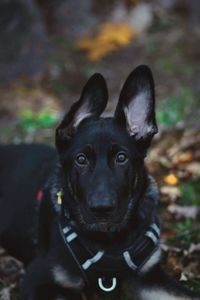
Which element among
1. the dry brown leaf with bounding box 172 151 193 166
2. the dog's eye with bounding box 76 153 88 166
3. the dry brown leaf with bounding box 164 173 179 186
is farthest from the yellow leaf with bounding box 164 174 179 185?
the dog's eye with bounding box 76 153 88 166

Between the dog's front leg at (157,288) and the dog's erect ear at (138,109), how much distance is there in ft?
2.81

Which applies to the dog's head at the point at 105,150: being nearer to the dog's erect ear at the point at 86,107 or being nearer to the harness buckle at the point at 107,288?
the dog's erect ear at the point at 86,107

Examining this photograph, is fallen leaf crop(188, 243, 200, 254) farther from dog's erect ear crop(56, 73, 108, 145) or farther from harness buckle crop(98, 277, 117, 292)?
dog's erect ear crop(56, 73, 108, 145)

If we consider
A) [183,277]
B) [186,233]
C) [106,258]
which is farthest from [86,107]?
[186,233]

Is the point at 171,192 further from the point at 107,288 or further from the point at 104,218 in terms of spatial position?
the point at 104,218

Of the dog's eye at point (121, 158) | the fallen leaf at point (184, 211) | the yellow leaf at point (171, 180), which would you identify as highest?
the dog's eye at point (121, 158)

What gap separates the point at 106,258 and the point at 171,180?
6.77ft

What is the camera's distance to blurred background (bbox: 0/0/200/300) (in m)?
6.94

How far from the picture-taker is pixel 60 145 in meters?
4.55

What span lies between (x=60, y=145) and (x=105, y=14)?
22.3 feet

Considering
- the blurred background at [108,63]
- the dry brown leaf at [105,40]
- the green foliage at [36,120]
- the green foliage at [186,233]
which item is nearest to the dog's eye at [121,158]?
the green foliage at [186,233]

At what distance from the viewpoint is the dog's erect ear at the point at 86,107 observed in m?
4.53

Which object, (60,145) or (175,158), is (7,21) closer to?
(175,158)

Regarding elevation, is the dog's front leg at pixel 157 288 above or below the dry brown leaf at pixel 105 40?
below
